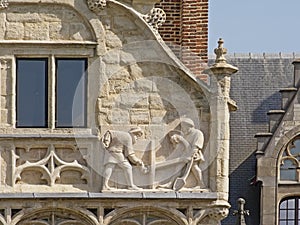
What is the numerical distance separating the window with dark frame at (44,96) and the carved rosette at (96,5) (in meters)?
1.03

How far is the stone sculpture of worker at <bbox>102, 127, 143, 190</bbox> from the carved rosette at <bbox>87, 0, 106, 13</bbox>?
2180mm

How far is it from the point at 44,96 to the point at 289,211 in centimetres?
1686

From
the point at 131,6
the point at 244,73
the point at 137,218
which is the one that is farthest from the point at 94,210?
the point at 244,73

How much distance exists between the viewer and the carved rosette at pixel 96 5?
45.8 meters

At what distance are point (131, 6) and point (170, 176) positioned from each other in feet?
10.2

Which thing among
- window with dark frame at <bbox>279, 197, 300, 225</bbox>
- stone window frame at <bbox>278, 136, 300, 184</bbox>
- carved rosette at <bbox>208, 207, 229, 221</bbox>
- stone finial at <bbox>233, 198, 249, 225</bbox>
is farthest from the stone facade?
stone window frame at <bbox>278, 136, 300, 184</bbox>

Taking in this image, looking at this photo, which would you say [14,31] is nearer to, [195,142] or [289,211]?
[195,142]

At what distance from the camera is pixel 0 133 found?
45625 mm

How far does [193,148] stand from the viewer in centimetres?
4553

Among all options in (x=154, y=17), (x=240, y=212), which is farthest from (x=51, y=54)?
(x=240, y=212)

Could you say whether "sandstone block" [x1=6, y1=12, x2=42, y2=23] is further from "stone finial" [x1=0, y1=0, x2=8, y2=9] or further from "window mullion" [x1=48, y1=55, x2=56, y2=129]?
"window mullion" [x1=48, y1=55, x2=56, y2=129]

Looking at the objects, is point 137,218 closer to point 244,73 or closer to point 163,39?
point 163,39

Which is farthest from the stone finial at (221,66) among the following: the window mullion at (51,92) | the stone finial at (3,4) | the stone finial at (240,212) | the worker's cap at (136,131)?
the stone finial at (240,212)

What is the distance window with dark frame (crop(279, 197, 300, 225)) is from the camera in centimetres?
6131
